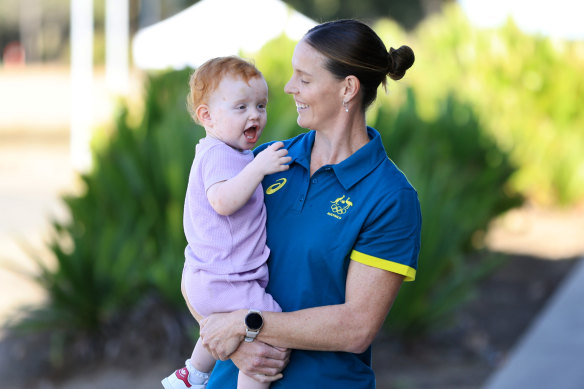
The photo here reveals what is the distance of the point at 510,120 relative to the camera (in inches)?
417

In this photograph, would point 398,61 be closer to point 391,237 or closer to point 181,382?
point 391,237

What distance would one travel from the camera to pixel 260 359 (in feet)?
7.04

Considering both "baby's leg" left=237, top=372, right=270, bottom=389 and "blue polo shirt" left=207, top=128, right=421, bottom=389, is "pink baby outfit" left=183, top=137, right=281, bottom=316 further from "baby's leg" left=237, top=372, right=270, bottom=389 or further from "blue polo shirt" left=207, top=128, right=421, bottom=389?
"baby's leg" left=237, top=372, right=270, bottom=389

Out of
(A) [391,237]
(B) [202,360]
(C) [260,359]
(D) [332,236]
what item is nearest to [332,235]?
(D) [332,236]

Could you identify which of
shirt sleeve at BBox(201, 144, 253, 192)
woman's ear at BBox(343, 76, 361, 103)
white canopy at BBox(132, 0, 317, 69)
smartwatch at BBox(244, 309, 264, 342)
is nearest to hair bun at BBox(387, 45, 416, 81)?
woman's ear at BBox(343, 76, 361, 103)

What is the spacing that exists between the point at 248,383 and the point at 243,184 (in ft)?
1.70

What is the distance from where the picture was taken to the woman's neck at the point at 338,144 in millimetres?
2260

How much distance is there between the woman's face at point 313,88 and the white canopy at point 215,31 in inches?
355

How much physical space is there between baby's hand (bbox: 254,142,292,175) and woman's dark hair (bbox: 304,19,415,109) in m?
0.25

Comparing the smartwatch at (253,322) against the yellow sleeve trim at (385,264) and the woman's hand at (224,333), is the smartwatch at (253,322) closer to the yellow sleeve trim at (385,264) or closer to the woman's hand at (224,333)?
the woman's hand at (224,333)

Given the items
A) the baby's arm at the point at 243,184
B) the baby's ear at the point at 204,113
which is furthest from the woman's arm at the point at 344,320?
the baby's ear at the point at 204,113

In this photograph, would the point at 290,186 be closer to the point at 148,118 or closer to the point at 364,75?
the point at 364,75

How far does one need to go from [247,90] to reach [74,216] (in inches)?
167

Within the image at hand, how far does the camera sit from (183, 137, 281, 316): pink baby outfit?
85.4 inches
